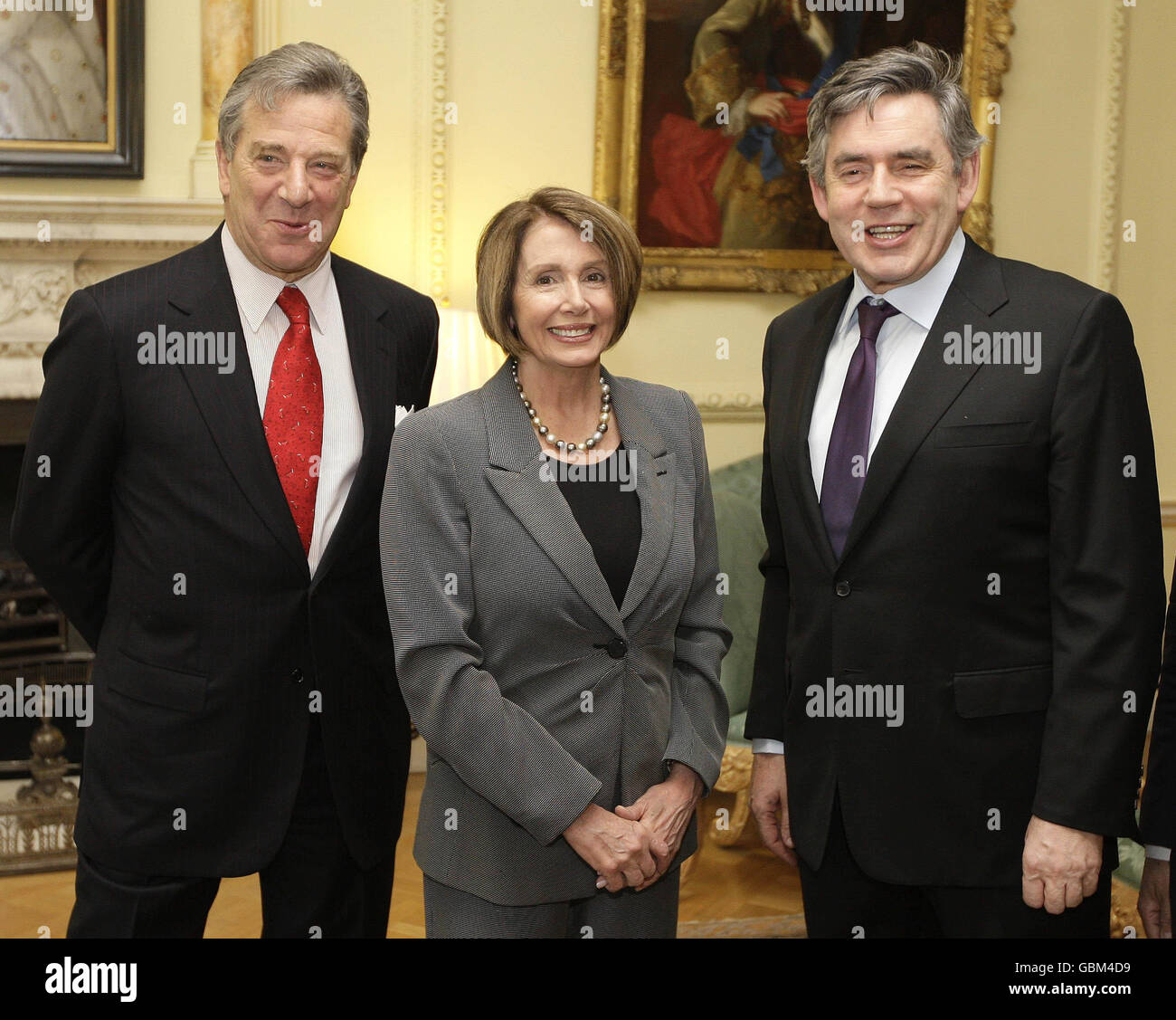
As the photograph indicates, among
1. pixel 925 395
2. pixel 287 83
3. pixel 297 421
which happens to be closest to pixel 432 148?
pixel 287 83

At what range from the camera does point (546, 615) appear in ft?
6.66

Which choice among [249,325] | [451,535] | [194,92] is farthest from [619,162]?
[451,535]

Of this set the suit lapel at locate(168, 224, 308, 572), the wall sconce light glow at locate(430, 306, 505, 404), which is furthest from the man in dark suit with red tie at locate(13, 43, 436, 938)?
the wall sconce light glow at locate(430, 306, 505, 404)

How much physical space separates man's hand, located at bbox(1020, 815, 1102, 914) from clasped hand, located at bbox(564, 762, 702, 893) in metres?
0.54

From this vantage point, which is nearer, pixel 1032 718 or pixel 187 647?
pixel 1032 718

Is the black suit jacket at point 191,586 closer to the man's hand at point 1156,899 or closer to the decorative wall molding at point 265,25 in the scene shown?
the man's hand at point 1156,899

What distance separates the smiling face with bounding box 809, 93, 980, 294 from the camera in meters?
2.10

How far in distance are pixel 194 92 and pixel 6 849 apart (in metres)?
2.81

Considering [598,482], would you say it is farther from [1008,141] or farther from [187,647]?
[1008,141]

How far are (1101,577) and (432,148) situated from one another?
12.5 feet

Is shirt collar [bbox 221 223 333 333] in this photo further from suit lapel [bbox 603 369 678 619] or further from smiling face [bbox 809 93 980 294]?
smiling face [bbox 809 93 980 294]

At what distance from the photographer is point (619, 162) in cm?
535

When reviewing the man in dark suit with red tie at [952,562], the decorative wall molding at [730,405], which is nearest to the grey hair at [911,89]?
the man in dark suit with red tie at [952,562]
